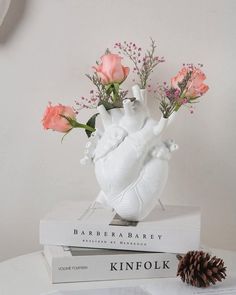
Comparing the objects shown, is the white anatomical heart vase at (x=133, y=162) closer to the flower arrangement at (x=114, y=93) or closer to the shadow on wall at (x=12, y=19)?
the flower arrangement at (x=114, y=93)

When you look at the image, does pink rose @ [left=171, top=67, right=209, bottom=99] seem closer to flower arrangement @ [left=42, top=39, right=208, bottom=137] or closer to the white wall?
flower arrangement @ [left=42, top=39, right=208, bottom=137]

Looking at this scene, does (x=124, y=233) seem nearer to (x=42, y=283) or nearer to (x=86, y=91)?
(x=42, y=283)

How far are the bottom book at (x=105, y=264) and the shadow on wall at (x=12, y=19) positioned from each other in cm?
57

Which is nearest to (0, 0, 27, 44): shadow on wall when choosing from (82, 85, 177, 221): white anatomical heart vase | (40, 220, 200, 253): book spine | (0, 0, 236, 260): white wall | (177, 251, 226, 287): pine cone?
(0, 0, 236, 260): white wall

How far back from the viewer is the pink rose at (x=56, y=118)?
97 cm

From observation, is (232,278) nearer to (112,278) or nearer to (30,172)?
(112,278)

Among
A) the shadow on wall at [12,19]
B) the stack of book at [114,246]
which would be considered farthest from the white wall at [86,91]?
the stack of book at [114,246]

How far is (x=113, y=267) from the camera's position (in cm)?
89

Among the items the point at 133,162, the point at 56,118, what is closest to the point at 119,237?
the point at 133,162

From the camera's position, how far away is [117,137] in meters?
0.95

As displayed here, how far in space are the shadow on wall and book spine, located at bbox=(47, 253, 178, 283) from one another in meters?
0.60

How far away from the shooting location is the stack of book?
0.88 metres

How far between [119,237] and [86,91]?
43 cm

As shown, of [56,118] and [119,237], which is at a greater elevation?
[56,118]
